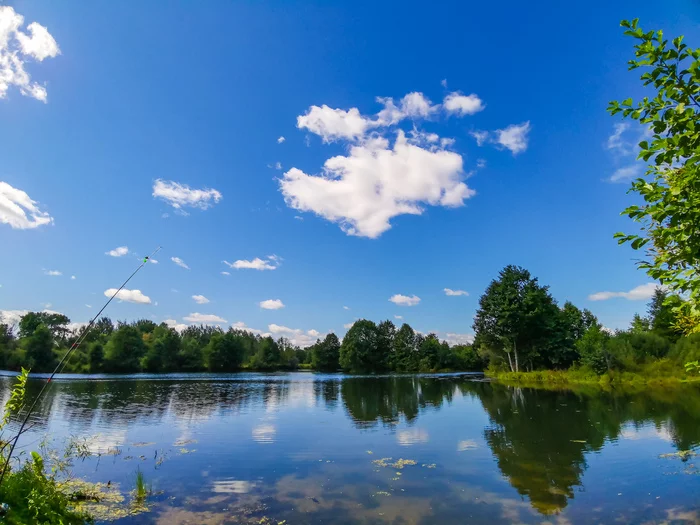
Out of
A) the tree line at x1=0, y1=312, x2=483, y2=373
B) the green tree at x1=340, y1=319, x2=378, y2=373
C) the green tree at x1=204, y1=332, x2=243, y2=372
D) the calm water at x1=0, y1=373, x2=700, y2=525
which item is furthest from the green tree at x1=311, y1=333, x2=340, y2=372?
the calm water at x1=0, y1=373, x2=700, y2=525

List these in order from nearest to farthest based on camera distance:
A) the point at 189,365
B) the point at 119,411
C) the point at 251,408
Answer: the point at 119,411
the point at 251,408
the point at 189,365

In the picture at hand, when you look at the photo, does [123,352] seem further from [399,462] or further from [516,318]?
[399,462]

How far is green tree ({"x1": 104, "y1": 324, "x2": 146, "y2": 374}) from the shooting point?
84.4 meters

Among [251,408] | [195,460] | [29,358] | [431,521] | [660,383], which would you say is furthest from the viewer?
[29,358]

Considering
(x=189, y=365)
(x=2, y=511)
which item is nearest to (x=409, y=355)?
(x=189, y=365)

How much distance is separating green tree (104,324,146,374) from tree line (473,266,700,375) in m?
73.0

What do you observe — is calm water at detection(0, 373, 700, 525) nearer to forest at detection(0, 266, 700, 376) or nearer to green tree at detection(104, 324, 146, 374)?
forest at detection(0, 266, 700, 376)

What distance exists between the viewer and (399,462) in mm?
13102

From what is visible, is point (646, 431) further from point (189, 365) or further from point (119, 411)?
point (189, 365)

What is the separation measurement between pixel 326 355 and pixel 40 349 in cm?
6525

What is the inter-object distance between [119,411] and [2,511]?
2082 centimetres

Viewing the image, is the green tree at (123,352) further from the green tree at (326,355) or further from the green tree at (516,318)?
the green tree at (516,318)

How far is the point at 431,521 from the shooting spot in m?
8.45

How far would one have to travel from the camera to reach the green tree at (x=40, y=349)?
70.8 metres
